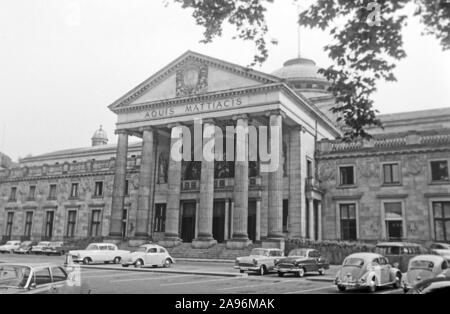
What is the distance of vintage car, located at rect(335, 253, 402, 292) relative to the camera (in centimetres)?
1723

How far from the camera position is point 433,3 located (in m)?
8.75

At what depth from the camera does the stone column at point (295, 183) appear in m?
37.9

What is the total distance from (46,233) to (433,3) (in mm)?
56138

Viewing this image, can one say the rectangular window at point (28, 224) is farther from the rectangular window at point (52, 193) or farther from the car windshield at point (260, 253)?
the car windshield at point (260, 253)

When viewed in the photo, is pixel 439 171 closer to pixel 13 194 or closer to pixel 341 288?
pixel 341 288

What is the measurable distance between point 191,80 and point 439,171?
23352 mm

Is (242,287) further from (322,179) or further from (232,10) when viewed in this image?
(322,179)

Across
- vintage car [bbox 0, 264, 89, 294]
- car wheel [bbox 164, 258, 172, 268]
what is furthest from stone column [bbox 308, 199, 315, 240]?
vintage car [bbox 0, 264, 89, 294]

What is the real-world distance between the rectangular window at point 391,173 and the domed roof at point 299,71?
2285 cm

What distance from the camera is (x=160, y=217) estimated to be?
45.7 meters

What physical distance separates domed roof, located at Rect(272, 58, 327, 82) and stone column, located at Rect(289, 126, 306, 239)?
2198 centimetres

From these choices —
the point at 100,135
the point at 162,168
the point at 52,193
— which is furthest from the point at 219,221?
the point at 100,135

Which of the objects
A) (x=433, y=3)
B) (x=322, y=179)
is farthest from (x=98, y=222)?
(x=433, y=3)

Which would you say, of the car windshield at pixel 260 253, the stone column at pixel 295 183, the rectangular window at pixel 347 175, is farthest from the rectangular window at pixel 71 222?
the car windshield at pixel 260 253
